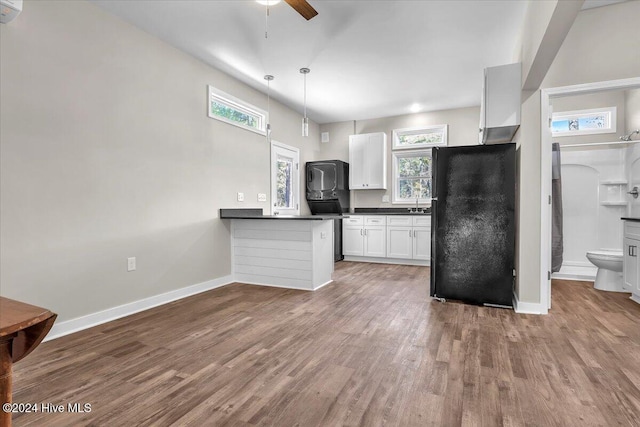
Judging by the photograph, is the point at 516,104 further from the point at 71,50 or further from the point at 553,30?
the point at 71,50

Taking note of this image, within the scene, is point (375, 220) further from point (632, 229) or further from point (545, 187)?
point (632, 229)

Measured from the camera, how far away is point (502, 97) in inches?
124

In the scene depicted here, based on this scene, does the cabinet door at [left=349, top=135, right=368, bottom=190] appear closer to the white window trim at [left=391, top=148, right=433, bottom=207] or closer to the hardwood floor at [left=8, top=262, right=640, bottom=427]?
the white window trim at [left=391, top=148, right=433, bottom=207]

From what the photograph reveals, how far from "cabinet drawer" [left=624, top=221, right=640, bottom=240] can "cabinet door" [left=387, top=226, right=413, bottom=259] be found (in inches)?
108

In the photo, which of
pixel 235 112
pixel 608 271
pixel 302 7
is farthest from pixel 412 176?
pixel 302 7

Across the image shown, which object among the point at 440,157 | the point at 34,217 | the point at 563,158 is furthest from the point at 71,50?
the point at 563,158

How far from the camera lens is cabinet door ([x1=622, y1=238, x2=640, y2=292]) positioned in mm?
3379

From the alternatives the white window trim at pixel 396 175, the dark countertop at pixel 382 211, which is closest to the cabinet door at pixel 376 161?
the white window trim at pixel 396 175

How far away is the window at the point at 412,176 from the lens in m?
6.18

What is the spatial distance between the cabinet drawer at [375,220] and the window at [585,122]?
2.81m

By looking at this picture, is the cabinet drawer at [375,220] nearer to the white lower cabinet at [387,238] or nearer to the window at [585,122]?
the white lower cabinet at [387,238]

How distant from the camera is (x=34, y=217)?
8.04 ft

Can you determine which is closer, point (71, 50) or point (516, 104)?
point (71, 50)

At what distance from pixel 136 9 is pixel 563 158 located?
5.56 metres
